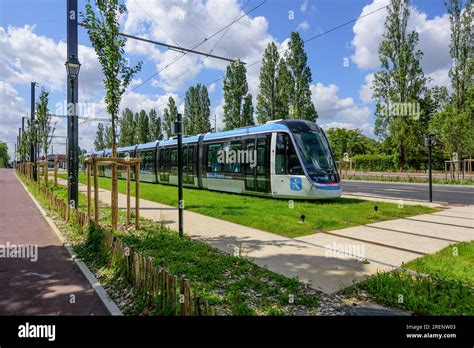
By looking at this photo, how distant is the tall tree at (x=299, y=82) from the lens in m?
35.5

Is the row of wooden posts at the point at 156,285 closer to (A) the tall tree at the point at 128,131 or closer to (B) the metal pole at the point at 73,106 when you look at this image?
(B) the metal pole at the point at 73,106

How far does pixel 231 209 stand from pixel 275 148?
137 inches

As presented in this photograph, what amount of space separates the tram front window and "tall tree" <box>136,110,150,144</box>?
55.8 m

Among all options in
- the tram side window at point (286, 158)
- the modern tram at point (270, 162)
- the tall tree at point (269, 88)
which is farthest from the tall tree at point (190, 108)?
the tram side window at point (286, 158)

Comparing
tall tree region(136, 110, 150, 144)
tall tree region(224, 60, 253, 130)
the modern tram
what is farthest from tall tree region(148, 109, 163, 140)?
the modern tram

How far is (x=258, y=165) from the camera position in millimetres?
14109

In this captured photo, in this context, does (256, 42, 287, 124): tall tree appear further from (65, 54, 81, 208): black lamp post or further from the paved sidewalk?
the paved sidewalk

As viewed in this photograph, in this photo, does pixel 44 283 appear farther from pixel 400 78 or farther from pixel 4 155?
pixel 4 155

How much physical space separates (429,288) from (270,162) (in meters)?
9.42

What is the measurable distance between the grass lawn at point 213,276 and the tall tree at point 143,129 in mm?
58989

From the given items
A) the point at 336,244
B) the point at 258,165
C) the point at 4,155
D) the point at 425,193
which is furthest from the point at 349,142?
the point at 4,155
